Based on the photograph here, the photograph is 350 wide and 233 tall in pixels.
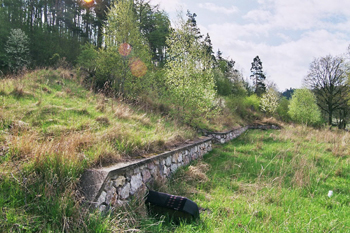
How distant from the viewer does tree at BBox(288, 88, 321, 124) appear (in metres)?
26.1

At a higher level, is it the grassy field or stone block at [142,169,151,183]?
stone block at [142,169,151,183]

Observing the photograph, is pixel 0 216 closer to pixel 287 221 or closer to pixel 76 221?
pixel 76 221

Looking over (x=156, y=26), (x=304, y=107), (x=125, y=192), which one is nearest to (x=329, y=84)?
(x=304, y=107)

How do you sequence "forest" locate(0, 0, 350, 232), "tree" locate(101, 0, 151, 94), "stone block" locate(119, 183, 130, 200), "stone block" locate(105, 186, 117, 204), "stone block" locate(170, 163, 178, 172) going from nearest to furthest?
"forest" locate(0, 0, 350, 232) < "stone block" locate(105, 186, 117, 204) < "stone block" locate(119, 183, 130, 200) < "stone block" locate(170, 163, 178, 172) < "tree" locate(101, 0, 151, 94)

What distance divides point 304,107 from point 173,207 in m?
28.7

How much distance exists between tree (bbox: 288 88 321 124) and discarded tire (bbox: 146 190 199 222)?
27.3 metres

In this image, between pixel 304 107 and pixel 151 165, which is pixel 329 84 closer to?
pixel 304 107

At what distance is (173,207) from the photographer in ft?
9.82

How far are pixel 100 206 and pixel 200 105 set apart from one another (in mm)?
7759

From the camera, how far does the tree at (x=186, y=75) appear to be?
370 inches

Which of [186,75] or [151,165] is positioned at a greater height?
[186,75]

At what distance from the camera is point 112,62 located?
40.0 ft

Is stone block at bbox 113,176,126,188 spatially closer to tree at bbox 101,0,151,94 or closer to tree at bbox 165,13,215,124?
tree at bbox 165,13,215,124

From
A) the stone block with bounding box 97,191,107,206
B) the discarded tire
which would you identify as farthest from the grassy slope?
the discarded tire
